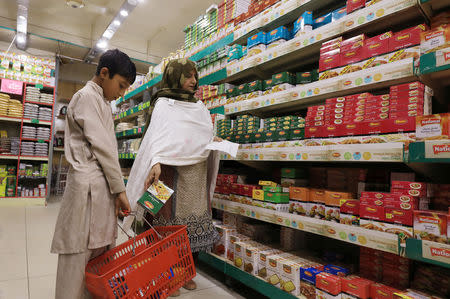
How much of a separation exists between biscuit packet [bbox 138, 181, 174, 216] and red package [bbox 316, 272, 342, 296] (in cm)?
102

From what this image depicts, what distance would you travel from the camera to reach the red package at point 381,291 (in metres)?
1.54

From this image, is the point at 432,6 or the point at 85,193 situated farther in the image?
the point at 432,6

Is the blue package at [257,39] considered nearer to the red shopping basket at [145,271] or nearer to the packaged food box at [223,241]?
the packaged food box at [223,241]

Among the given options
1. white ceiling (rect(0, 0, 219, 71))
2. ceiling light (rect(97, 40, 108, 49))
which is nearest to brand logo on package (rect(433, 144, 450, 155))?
white ceiling (rect(0, 0, 219, 71))

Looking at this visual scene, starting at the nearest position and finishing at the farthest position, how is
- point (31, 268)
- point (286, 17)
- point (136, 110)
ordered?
point (286, 17) < point (31, 268) < point (136, 110)

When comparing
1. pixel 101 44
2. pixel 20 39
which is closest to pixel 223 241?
pixel 101 44

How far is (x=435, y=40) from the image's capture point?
4.48ft

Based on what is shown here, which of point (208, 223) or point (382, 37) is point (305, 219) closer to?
point (208, 223)

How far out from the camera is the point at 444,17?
5.00 ft

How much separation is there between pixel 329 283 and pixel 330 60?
1.42 meters

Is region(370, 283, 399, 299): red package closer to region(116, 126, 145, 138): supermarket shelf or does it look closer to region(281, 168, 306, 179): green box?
region(281, 168, 306, 179): green box

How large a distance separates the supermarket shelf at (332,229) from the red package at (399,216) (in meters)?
0.08

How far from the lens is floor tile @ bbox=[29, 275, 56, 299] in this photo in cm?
223

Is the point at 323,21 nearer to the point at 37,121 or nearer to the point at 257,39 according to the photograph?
the point at 257,39
